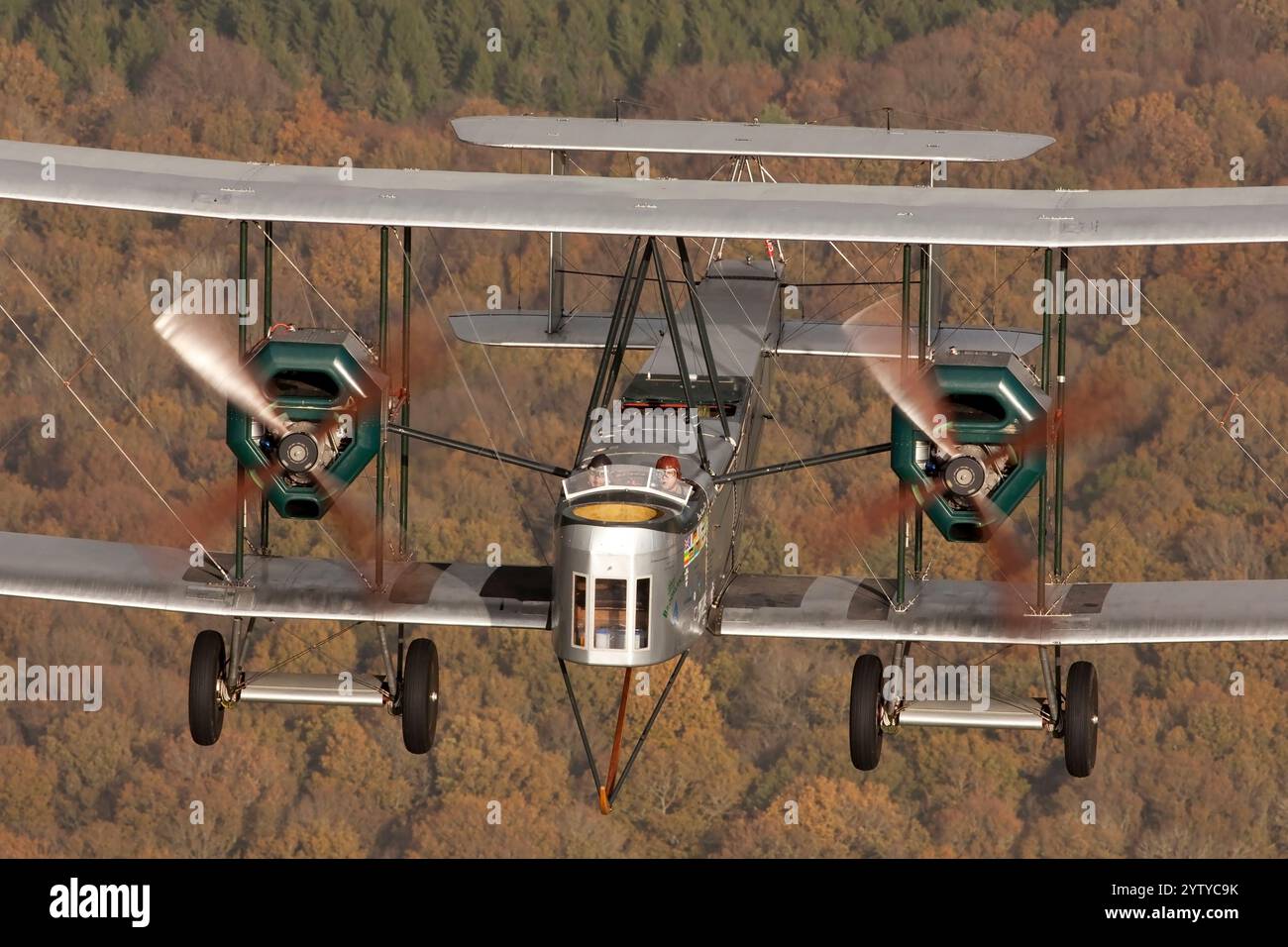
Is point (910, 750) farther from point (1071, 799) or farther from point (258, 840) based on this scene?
point (258, 840)

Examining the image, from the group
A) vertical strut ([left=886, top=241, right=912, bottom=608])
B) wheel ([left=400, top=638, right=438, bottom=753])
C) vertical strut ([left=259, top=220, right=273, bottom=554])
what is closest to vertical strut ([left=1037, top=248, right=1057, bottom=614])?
vertical strut ([left=886, top=241, right=912, bottom=608])

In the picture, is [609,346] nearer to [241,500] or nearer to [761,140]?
[241,500]

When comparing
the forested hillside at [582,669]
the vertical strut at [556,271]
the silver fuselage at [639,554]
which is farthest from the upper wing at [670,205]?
the forested hillside at [582,669]

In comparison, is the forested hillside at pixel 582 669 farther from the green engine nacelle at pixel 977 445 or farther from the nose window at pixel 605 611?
the nose window at pixel 605 611

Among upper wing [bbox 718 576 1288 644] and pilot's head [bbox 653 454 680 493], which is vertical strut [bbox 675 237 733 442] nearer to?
pilot's head [bbox 653 454 680 493]

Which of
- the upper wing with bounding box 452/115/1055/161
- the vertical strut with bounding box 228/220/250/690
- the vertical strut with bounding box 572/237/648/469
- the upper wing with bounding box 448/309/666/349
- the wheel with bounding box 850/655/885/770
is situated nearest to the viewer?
the vertical strut with bounding box 228/220/250/690
